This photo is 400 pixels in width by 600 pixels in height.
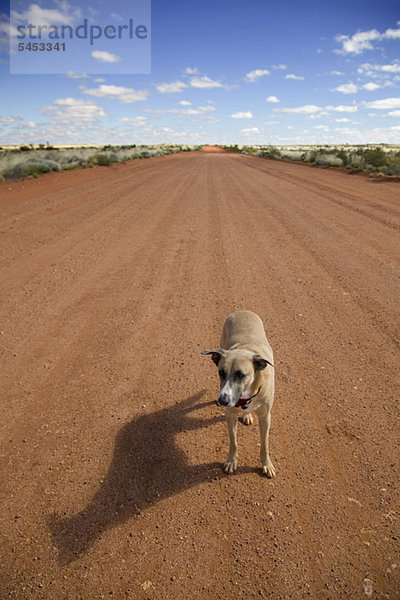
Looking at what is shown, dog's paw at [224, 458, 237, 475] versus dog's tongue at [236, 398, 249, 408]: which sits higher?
dog's tongue at [236, 398, 249, 408]

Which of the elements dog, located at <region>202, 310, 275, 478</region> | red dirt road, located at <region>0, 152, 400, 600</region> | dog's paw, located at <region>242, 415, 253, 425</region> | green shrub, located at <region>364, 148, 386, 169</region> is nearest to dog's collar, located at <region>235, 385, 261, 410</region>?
dog, located at <region>202, 310, 275, 478</region>

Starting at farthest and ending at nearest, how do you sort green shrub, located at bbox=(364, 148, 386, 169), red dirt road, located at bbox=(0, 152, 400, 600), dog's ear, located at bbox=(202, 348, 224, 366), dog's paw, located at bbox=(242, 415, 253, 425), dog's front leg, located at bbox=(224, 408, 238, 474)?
green shrub, located at bbox=(364, 148, 386, 169) < dog's paw, located at bbox=(242, 415, 253, 425) < dog's front leg, located at bbox=(224, 408, 238, 474) < dog's ear, located at bbox=(202, 348, 224, 366) < red dirt road, located at bbox=(0, 152, 400, 600)

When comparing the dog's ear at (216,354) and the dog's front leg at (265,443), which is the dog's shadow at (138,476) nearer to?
the dog's front leg at (265,443)

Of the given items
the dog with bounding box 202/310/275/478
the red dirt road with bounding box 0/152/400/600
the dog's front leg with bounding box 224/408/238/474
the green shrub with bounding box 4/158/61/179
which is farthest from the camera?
Result: the green shrub with bounding box 4/158/61/179

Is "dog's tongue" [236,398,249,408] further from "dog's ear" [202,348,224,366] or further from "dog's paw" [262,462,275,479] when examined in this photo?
"dog's paw" [262,462,275,479]

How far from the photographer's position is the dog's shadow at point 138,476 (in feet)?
9.41

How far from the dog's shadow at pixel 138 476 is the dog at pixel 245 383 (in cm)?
49

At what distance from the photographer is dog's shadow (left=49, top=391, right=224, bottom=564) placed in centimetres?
287

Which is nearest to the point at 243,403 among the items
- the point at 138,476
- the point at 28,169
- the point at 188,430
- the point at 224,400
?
the point at 224,400

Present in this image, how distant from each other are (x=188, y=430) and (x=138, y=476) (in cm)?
76

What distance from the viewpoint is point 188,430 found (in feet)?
12.8

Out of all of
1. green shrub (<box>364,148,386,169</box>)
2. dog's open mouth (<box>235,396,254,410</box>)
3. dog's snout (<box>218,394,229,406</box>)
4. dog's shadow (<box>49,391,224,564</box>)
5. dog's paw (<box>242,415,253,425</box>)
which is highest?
green shrub (<box>364,148,386,169</box>)

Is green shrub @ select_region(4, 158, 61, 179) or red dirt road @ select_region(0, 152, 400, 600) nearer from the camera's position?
red dirt road @ select_region(0, 152, 400, 600)

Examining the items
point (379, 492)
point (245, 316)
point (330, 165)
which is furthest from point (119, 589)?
point (330, 165)
